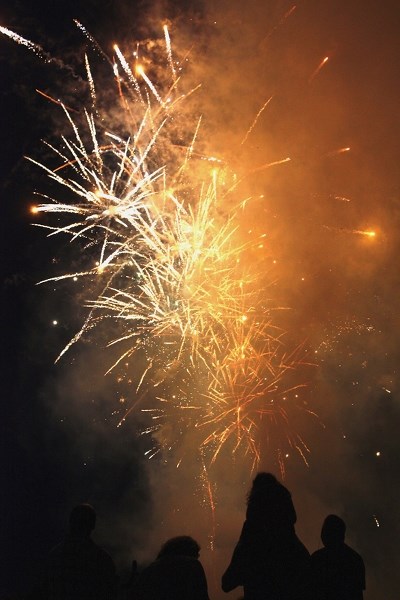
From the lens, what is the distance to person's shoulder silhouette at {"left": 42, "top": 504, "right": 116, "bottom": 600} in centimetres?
208

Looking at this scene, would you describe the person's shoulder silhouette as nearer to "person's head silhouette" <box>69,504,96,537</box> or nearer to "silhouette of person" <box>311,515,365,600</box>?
"person's head silhouette" <box>69,504,96,537</box>

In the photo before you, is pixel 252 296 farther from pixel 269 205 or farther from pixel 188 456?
pixel 188 456

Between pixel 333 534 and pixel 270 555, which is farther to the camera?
pixel 333 534

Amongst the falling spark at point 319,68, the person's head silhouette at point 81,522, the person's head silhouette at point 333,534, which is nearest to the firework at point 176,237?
the falling spark at point 319,68

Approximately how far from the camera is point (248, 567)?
210 cm

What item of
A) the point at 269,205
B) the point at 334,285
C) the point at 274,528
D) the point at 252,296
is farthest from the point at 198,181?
the point at 274,528

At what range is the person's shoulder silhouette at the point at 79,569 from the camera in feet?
6.81

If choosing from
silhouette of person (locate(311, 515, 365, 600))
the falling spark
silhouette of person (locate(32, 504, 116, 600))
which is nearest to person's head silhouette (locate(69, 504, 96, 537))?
silhouette of person (locate(32, 504, 116, 600))

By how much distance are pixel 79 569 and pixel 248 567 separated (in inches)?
33.1

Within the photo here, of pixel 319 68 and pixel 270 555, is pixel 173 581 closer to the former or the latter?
pixel 270 555

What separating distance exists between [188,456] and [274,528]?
7323 millimetres

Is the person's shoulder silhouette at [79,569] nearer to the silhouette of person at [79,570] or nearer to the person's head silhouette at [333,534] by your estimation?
the silhouette of person at [79,570]

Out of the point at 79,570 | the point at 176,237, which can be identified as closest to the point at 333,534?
the point at 79,570

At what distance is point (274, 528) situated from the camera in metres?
2.15
